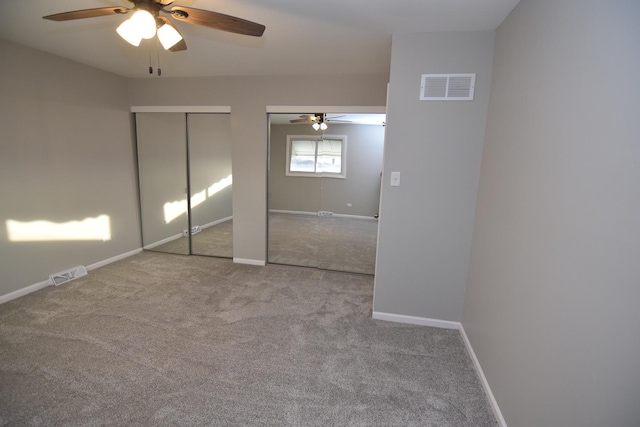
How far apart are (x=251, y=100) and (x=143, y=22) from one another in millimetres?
2149

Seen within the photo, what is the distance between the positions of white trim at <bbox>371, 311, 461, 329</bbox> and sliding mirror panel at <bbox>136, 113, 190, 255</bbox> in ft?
10.2

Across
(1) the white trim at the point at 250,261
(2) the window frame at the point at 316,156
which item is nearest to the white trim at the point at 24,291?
(1) the white trim at the point at 250,261

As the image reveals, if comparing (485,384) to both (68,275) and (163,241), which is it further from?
(163,241)

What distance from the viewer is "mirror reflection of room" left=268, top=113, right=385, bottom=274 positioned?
13.3 feet

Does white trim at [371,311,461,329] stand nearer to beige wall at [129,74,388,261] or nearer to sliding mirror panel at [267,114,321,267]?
sliding mirror panel at [267,114,321,267]

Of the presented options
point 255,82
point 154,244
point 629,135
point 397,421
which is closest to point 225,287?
point 154,244

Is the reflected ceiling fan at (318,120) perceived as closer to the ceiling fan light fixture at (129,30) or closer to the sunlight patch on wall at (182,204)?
the sunlight patch on wall at (182,204)

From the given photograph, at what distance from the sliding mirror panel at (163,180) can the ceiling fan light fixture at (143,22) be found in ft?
8.36

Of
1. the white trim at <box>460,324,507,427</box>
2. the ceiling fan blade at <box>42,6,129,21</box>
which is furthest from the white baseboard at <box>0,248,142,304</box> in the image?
the white trim at <box>460,324,507,427</box>

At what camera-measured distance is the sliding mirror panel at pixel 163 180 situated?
4.11 metres

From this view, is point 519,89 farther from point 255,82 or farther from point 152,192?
point 152,192

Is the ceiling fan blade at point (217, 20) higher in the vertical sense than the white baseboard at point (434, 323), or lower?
higher

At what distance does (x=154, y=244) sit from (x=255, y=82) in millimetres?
2888

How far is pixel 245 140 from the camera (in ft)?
12.6
